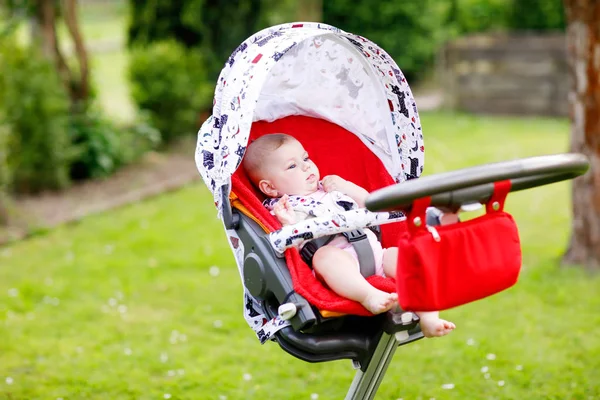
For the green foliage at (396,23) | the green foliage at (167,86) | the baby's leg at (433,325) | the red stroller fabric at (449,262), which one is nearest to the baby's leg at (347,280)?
the baby's leg at (433,325)

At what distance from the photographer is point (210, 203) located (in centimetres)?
710

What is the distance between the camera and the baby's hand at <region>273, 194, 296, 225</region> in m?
2.78

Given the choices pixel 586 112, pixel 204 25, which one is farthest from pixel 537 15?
pixel 586 112

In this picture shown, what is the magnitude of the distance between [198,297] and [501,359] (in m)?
1.92

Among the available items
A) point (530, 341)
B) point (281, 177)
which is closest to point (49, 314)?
point (281, 177)

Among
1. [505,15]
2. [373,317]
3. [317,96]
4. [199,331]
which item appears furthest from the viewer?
[505,15]

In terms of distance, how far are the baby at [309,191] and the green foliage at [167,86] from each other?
19.0 ft

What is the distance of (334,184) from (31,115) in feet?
14.7

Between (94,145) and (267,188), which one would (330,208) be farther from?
(94,145)

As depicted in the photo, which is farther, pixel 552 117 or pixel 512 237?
pixel 552 117

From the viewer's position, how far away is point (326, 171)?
3229 millimetres

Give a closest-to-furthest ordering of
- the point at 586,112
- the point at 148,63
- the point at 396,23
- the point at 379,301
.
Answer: the point at 379,301, the point at 586,112, the point at 148,63, the point at 396,23

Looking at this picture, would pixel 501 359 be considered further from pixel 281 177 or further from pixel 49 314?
pixel 49 314

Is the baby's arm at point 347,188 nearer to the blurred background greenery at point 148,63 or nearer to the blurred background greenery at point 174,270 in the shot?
the blurred background greenery at point 174,270
